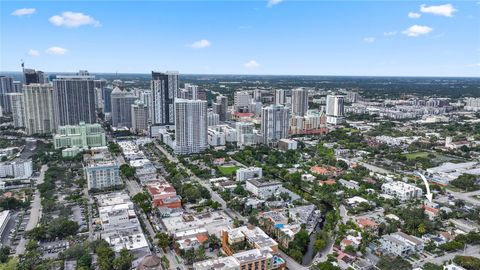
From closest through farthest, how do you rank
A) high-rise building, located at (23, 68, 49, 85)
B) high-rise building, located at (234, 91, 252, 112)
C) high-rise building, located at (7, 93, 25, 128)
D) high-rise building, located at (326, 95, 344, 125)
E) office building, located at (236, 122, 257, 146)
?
office building, located at (236, 122, 257, 146) → high-rise building, located at (7, 93, 25, 128) → high-rise building, located at (23, 68, 49, 85) → high-rise building, located at (326, 95, 344, 125) → high-rise building, located at (234, 91, 252, 112)

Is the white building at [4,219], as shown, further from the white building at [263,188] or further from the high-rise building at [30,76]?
the high-rise building at [30,76]

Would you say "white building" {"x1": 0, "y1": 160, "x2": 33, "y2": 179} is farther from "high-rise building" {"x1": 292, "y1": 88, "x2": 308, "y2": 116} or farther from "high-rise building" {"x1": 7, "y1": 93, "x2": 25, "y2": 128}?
"high-rise building" {"x1": 292, "y1": 88, "x2": 308, "y2": 116}

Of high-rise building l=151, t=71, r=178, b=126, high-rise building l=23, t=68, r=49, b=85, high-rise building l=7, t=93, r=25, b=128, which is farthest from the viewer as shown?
high-rise building l=23, t=68, r=49, b=85

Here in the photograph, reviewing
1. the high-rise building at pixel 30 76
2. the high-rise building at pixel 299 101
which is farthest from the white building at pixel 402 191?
the high-rise building at pixel 30 76

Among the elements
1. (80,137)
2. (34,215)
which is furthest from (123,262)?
(80,137)

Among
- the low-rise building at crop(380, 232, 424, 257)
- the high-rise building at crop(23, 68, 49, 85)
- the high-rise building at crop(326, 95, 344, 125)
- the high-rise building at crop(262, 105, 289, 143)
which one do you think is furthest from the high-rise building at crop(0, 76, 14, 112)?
the low-rise building at crop(380, 232, 424, 257)

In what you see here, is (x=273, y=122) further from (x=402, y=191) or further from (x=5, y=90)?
(x=5, y=90)

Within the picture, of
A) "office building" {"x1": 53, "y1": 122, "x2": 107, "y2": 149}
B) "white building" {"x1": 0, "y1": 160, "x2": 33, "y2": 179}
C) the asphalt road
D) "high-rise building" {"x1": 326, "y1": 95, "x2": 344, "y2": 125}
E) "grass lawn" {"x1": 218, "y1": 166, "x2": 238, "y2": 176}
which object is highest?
"high-rise building" {"x1": 326, "y1": 95, "x2": 344, "y2": 125}
